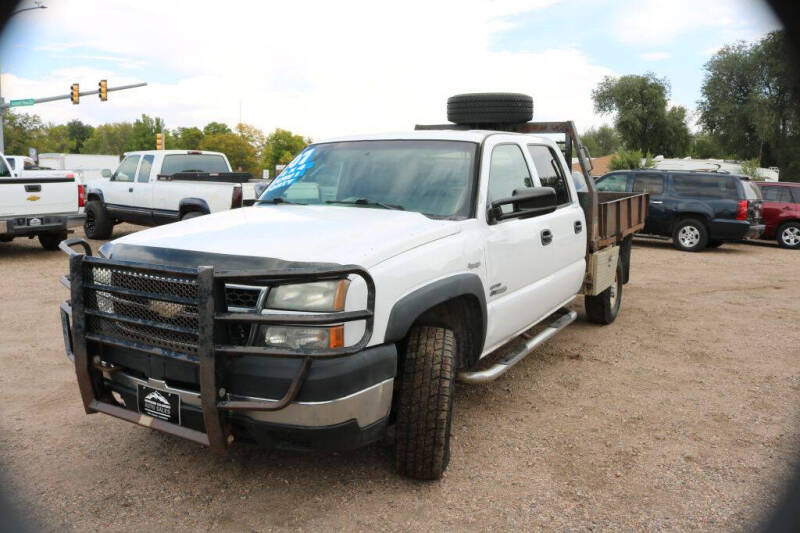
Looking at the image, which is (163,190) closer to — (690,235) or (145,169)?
(145,169)

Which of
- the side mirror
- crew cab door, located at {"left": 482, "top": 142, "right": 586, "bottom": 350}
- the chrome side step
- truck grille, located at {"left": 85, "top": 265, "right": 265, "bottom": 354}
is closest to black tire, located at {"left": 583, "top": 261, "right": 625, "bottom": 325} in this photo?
the chrome side step

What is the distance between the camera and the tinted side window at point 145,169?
1258 cm

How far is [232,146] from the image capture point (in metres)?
75.5

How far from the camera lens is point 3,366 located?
5191 millimetres

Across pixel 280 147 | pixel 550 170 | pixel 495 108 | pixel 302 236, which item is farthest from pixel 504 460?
pixel 280 147

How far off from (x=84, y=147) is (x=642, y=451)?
126m

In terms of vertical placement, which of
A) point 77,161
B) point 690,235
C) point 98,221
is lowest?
point 690,235

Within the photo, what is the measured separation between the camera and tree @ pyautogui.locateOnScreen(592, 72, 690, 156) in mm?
45906

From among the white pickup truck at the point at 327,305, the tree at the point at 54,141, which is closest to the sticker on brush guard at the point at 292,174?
the white pickup truck at the point at 327,305

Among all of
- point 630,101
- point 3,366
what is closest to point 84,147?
point 630,101

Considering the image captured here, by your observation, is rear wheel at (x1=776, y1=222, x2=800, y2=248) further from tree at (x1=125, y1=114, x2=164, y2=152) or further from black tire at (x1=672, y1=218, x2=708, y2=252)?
tree at (x1=125, y1=114, x2=164, y2=152)

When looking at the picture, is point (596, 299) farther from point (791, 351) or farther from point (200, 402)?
point (200, 402)

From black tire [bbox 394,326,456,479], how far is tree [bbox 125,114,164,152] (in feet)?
285

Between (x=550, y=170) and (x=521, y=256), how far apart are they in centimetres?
131
